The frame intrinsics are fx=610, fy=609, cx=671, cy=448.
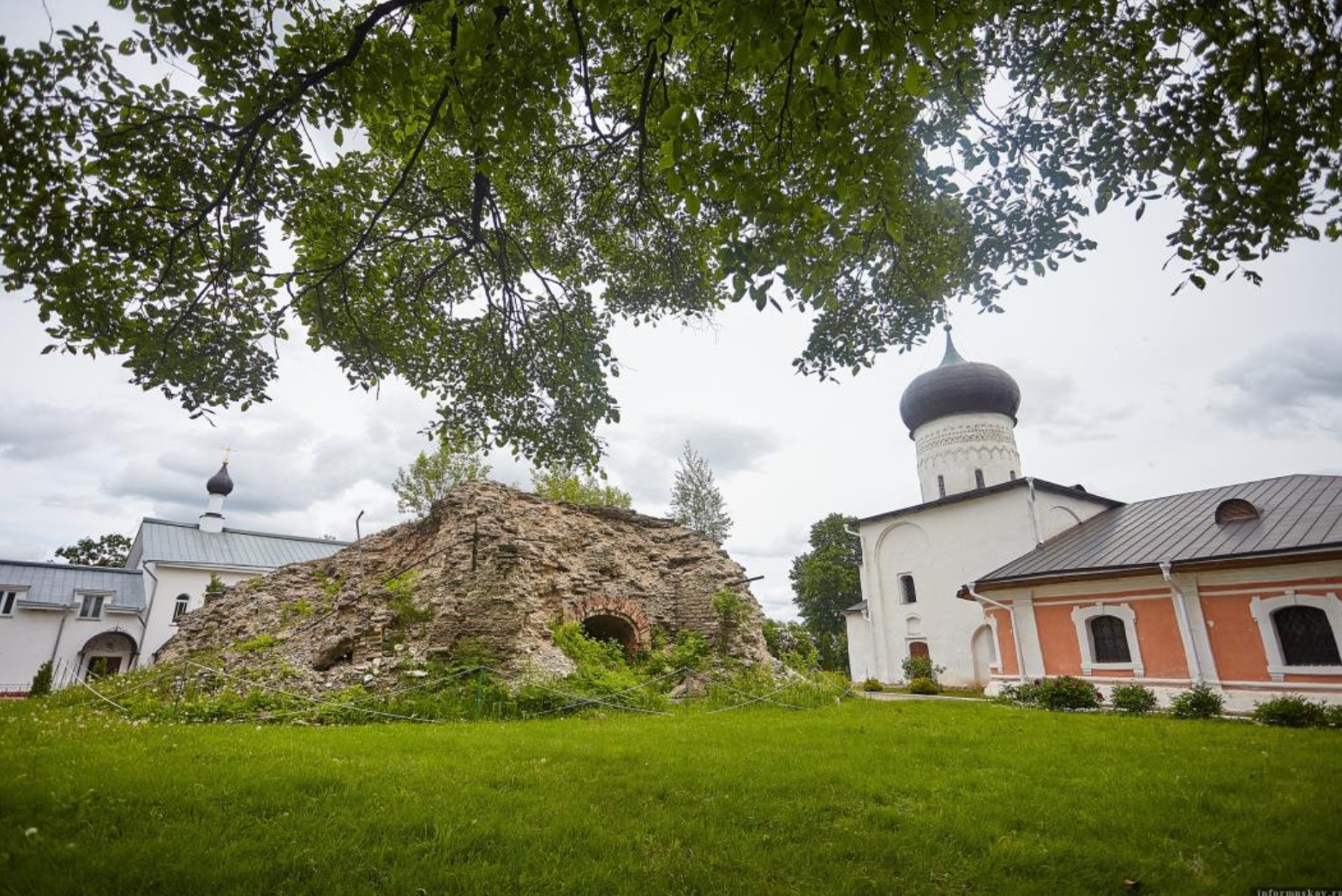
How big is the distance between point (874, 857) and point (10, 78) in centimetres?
791

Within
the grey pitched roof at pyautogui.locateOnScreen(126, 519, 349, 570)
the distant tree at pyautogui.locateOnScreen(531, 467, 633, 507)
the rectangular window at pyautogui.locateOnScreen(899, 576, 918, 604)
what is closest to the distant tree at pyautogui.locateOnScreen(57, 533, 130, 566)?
the grey pitched roof at pyautogui.locateOnScreen(126, 519, 349, 570)

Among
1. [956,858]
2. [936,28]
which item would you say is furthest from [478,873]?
[936,28]

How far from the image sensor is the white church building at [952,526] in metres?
22.7

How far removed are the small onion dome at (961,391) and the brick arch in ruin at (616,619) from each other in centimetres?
1929

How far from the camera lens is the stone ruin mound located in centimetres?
1144

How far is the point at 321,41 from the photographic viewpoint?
15.9 ft

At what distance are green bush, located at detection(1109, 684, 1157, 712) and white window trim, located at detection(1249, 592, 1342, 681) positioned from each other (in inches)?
90.7

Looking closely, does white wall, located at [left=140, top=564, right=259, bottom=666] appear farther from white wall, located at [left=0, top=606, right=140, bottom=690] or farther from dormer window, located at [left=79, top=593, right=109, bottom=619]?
dormer window, located at [left=79, top=593, right=109, bottom=619]

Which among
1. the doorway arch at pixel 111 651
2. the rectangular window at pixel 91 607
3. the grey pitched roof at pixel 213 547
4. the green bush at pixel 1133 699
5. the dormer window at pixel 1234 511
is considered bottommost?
the green bush at pixel 1133 699

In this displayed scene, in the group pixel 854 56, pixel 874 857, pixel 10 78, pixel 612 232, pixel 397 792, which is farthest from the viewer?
pixel 612 232

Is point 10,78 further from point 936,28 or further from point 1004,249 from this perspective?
point 1004,249

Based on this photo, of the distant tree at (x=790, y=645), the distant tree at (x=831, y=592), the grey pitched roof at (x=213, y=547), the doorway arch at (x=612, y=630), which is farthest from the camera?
the distant tree at (x=831, y=592)

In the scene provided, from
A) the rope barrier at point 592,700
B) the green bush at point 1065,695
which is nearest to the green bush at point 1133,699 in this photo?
the green bush at point 1065,695

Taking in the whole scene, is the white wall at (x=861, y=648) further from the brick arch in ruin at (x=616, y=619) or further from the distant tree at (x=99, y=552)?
the distant tree at (x=99, y=552)
